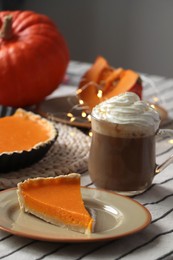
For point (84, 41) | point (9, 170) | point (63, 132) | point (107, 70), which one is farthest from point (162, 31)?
point (9, 170)

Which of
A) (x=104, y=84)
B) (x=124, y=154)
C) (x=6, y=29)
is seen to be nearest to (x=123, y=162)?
(x=124, y=154)

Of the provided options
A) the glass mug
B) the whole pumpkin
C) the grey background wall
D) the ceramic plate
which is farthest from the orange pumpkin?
the grey background wall

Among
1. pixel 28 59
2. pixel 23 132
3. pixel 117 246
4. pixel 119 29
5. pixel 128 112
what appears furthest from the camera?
pixel 119 29

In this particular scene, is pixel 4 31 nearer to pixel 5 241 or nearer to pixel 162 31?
pixel 5 241

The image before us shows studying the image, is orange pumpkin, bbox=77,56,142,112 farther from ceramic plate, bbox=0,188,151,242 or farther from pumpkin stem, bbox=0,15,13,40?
ceramic plate, bbox=0,188,151,242

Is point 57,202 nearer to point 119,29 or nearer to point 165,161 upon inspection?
point 165,161

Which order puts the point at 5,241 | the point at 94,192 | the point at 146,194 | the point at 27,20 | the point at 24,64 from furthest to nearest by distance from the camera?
the point at 27,20, the point at 24,64, the point at 146,194, the point at 94,192, the point at 5,241
